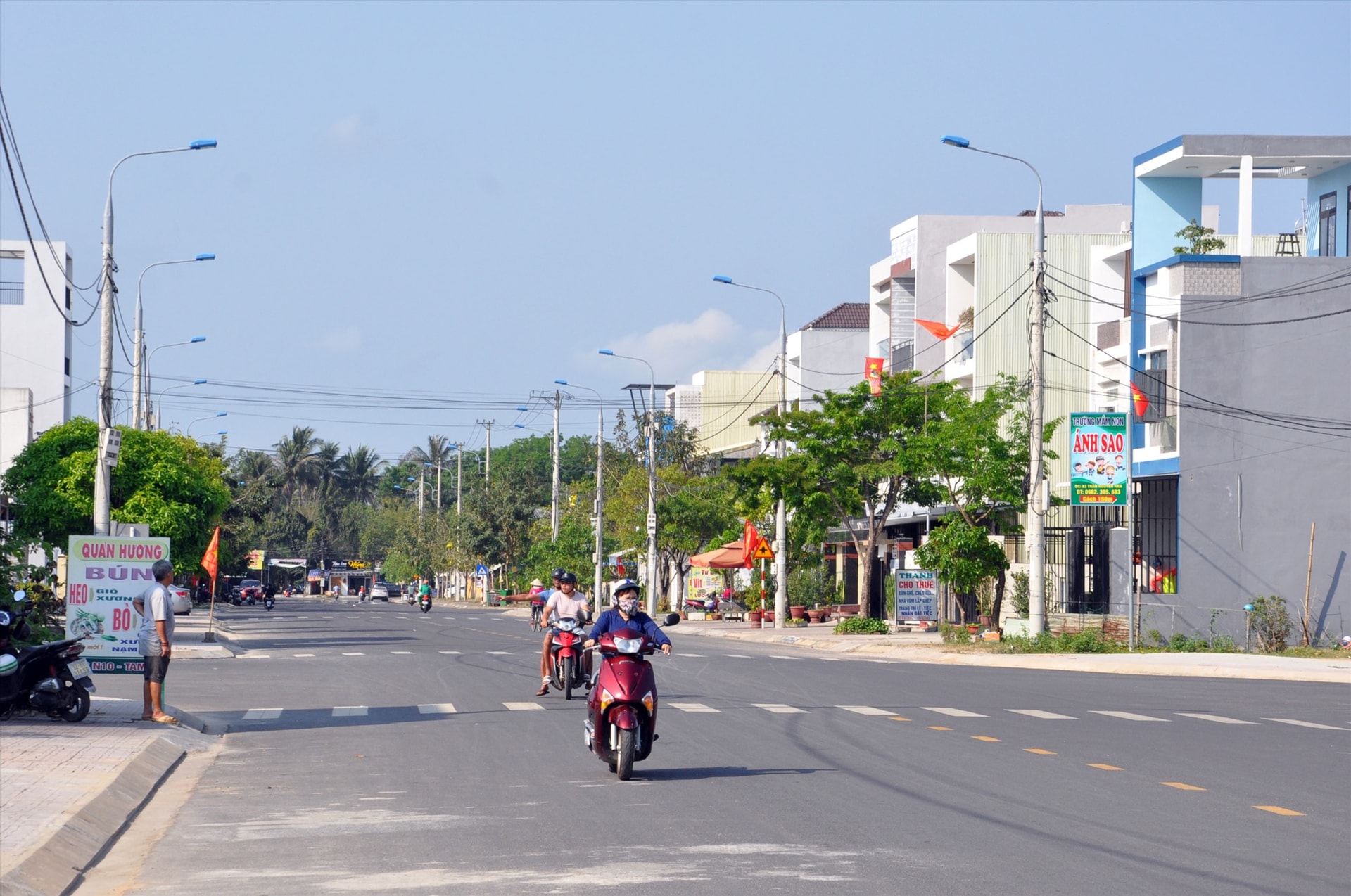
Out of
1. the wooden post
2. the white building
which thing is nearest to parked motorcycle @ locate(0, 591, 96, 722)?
the wooden post

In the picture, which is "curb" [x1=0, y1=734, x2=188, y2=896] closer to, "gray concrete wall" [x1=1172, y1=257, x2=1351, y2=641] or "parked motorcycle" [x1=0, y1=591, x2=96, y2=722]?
"parked motorcycle" [x1=0, y1=591, x2=96, y2=722]

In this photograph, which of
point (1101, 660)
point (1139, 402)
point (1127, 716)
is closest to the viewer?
point (1127, 716)

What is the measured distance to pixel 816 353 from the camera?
75.4 meters

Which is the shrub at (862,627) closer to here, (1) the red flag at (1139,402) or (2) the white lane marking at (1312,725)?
(1) the red flag at (1139,402)

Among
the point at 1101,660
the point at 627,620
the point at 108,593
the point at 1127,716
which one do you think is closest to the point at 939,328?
the point at 1101,660

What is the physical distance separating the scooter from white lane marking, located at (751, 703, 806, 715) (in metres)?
6.23

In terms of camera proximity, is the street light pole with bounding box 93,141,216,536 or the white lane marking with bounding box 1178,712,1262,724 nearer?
the white lane marking with bounding box 1178,712,1262,724

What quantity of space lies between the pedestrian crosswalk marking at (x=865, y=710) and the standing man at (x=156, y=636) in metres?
7.99

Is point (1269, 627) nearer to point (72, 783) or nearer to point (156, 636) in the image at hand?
point (156, 636)

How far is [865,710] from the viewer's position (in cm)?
1889

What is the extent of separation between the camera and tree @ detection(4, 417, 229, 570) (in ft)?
120

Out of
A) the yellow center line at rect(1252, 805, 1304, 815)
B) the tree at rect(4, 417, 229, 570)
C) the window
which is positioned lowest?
the yellow center line at rect(1252, 805, 1304, 815)

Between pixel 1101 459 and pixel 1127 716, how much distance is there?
1457cm

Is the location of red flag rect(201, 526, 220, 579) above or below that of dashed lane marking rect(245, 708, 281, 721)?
above
